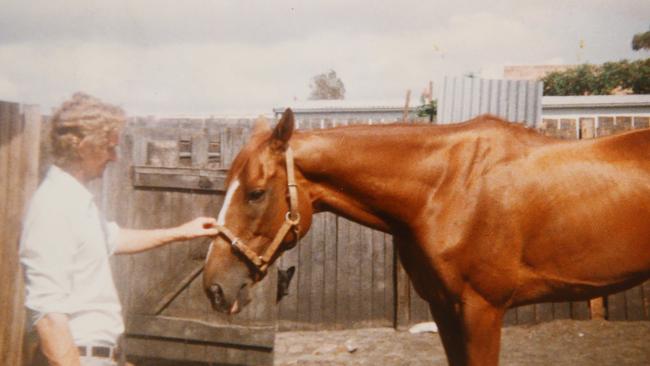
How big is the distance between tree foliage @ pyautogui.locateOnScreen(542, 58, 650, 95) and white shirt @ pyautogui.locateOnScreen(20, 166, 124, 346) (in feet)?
64.2

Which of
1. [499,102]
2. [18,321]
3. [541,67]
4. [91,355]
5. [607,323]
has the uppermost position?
[541,67]

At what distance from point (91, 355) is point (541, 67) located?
29.9 meters

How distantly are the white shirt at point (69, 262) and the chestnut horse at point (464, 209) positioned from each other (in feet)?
2.44

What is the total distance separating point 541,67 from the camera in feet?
94.9

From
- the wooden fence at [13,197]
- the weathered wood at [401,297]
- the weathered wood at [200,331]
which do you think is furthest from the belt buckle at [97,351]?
the weathered wood at [401,297]

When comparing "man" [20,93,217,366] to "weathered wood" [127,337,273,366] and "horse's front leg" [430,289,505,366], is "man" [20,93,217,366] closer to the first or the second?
"horse's front leg" [430,289,505,366]

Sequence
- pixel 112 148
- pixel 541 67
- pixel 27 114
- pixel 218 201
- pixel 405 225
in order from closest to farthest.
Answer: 1. pixel 112 148
2. pixel 405 225
3. pixel 27 114
4. pixel 218 201
5. pixel 541 67

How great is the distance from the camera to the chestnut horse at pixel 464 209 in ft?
9.93

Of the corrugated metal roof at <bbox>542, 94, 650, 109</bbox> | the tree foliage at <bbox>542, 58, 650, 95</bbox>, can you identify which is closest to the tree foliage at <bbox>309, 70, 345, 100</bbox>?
the tree foliage at <bbox>542, 58, 650, 95</bbox>

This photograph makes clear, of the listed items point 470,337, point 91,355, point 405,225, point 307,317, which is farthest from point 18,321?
point 307,317

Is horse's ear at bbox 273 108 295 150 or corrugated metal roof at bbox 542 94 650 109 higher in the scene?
corrugated metal roof at bbox 542 94 650 109

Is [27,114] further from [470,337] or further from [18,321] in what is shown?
[470,337]

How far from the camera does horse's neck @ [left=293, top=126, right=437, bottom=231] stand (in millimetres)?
3184

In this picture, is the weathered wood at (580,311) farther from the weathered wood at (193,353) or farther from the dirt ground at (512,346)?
the weathered wood at (193,353)
